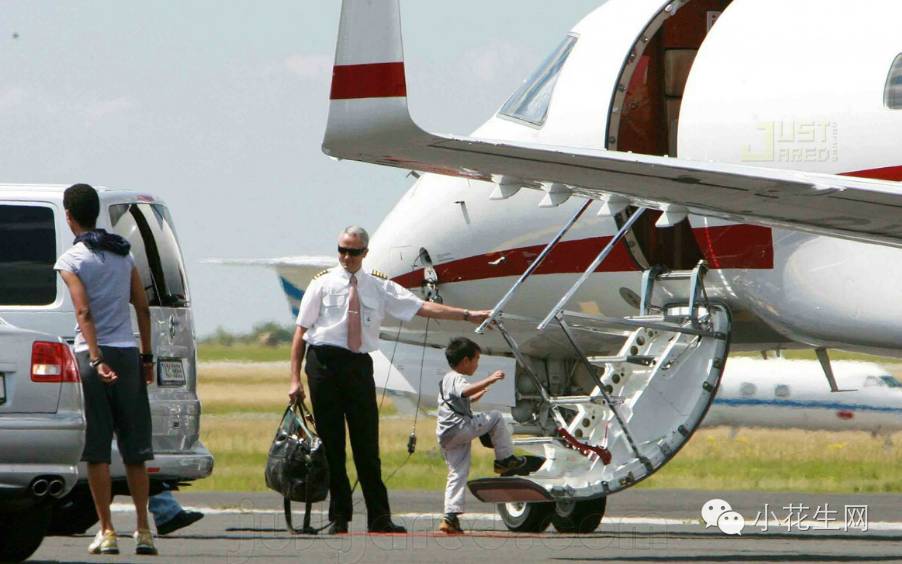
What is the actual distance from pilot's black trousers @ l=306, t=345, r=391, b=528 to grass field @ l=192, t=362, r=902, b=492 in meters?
3.74

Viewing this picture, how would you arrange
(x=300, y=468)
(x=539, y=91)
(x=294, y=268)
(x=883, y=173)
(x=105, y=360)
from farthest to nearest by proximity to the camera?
Result: (x=294, y=268), (x=539, y=91), (x=883, y=173), (x=300, y=468), (x=105, y=360)

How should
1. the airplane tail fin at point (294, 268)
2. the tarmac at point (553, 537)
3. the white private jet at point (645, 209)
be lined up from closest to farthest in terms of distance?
the white private jet at point (645, 209), the tarmac at point (553, 537), the airplane tail fin at point (294, 268)

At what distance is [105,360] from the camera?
10.2 m

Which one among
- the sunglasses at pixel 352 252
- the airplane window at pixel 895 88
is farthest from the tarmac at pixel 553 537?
the airplane window at pixel 895 88

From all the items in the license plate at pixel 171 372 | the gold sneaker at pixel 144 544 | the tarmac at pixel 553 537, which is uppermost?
the license plate at pixel 171 372

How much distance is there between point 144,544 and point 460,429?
2811mm

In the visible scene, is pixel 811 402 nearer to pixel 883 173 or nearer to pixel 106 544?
pixel 883 173

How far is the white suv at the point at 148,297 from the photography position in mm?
11078

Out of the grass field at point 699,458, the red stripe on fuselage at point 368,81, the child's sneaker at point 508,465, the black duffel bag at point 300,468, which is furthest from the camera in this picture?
the grass field at point 699,458

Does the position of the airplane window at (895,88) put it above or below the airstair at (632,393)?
above

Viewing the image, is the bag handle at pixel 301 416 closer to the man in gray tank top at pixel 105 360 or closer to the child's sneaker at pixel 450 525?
the child's sneaker at pixel 450 525

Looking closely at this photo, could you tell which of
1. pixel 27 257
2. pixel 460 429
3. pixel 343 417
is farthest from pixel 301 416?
pixel 27 257

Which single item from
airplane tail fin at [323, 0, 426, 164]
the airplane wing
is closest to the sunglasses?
the airplane wing

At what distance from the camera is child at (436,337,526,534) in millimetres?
12242
